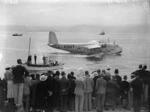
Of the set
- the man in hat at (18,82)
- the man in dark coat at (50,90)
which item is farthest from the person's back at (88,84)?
the man in hat at (18,82)

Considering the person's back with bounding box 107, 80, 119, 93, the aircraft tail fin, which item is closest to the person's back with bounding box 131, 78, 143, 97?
the person's back with bounding box 107, 80, 119, 93

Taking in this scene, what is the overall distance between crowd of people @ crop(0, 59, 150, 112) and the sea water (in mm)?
932

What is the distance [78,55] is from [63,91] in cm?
174

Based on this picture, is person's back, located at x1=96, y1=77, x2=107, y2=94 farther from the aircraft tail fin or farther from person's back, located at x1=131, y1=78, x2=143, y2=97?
the aircraft tail fin

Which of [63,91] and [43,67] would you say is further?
[43,67]

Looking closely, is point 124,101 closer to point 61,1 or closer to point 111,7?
point 111,7

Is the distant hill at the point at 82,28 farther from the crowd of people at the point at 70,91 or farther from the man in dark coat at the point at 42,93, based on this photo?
the man in dark coat at the point at 42,93

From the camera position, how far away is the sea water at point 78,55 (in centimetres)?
834

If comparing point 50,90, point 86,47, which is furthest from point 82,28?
point 50,90

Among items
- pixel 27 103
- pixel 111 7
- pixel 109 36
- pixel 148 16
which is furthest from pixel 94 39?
pixel 27 103

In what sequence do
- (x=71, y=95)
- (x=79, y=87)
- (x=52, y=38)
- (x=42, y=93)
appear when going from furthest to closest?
(x=52, y=38)
(x=71, y=95)
(x=79, y=87)
(x=42, y=93)

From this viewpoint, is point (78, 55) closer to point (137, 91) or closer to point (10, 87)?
point (137, 91)

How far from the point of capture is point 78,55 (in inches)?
335

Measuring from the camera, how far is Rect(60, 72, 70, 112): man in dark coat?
7.03 m
